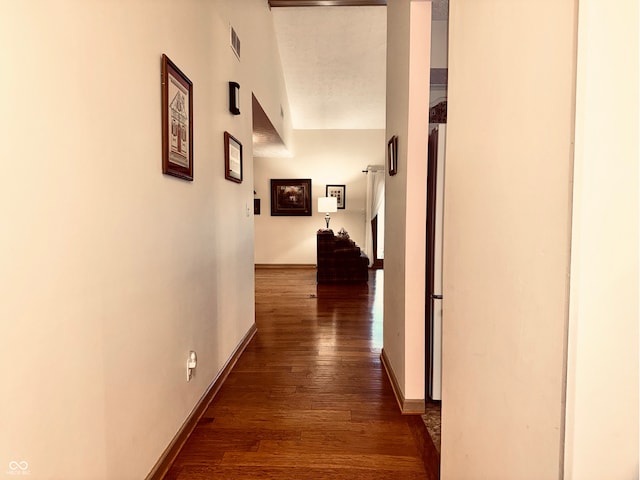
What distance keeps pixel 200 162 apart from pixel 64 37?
1.01m

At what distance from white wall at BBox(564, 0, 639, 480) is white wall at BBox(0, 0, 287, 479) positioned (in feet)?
3.99

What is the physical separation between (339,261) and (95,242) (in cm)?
485

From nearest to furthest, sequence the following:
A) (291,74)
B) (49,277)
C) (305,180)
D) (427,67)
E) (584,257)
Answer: (584,257) < (49,277) < (427,67) < (291,74) < (305,180)

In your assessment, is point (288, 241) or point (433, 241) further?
point (288, 241)

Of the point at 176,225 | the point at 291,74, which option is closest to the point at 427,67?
the point at 176,225

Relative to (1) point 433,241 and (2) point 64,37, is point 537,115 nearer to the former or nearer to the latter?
(2) point 64,37

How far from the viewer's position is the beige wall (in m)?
0.62

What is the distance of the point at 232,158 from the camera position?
2.52 metres

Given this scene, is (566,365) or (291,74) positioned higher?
(291,74)

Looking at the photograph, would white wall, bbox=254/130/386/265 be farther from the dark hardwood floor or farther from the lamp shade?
the dark hardwood floor

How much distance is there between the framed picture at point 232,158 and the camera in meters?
2.40

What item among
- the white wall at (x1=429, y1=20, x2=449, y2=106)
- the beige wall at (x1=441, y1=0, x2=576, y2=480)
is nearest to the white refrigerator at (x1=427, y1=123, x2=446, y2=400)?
the beige wall at (x1=441, y1=0, x2=576, y2=480)

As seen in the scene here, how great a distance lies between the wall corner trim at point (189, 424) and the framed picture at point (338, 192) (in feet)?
17.7

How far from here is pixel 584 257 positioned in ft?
1.85
